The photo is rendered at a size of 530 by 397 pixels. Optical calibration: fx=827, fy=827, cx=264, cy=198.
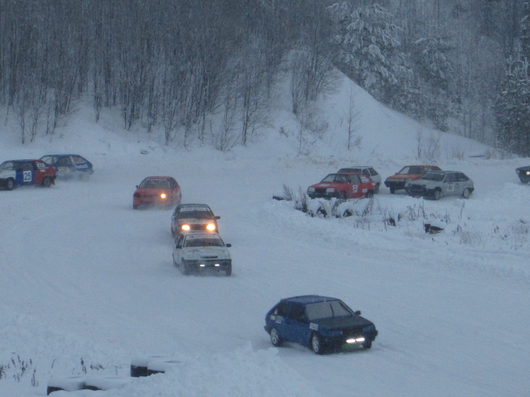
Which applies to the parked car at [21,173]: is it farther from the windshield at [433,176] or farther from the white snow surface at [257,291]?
the windshield at [433,176]

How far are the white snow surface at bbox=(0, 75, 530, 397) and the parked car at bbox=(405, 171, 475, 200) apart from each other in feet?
3.26

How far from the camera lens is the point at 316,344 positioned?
53.0 feet

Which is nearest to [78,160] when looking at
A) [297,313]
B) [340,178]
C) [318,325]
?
[340,178]

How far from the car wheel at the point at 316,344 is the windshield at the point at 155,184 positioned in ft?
72.5

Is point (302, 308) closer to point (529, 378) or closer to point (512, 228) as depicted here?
point (529, 378)

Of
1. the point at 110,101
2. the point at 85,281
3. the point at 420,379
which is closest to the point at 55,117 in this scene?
the point at 110,101

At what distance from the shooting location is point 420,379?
14047 millimetres

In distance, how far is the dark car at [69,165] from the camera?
44.8 m

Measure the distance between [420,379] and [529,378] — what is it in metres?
1.86

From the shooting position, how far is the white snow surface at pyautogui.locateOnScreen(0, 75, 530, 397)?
13.4 m

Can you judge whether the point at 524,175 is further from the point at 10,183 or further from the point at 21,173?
the point at 10,183

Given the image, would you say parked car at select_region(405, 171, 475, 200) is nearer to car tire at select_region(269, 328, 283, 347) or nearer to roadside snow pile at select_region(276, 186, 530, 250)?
roadside snow pile at select_region(276, 186, 530, 250)

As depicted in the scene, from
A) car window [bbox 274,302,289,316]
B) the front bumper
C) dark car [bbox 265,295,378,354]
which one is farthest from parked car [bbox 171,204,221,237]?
dark car [bbox 265,295,378,354]

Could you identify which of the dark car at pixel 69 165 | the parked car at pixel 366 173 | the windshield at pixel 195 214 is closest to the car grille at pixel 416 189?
the parked car at pixel 366 173
